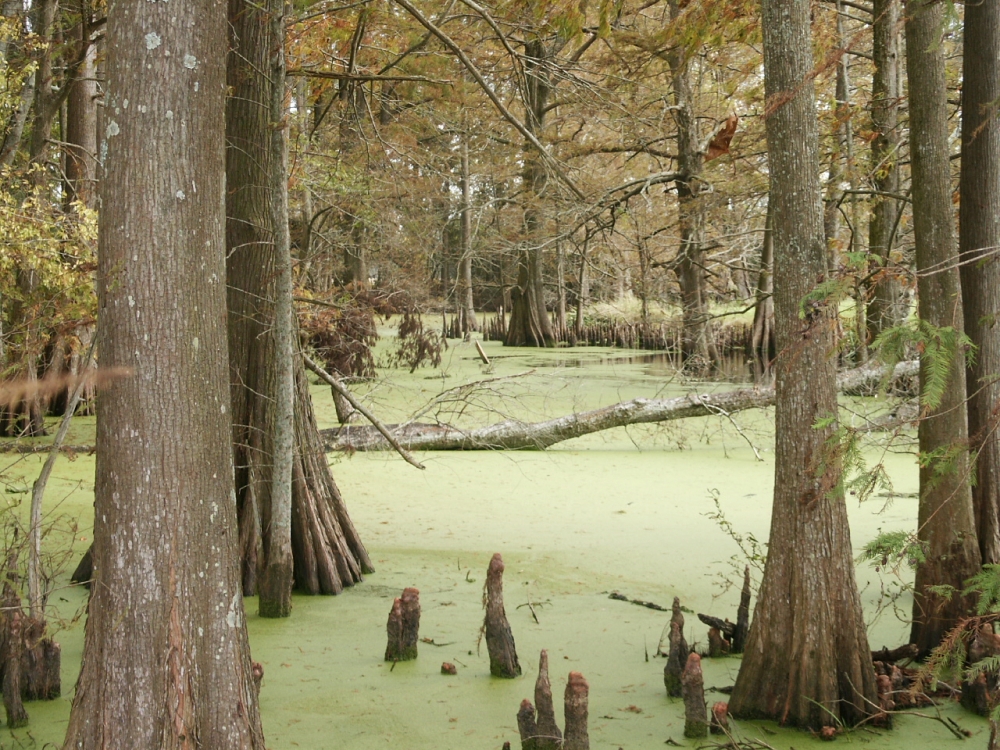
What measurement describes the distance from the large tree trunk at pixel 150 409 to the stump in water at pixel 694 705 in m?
1.58

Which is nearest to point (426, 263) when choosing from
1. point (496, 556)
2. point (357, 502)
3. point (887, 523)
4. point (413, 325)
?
point (413, 325)

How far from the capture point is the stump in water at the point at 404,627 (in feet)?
13.3

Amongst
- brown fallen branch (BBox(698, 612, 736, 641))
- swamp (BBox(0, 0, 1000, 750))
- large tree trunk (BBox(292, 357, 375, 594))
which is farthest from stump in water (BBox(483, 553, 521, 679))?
large tree trunk (BBox(292, 357, 375, 594))

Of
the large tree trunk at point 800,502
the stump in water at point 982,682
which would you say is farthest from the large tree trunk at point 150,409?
the stump in water at point 982,682

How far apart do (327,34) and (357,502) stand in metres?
3.39

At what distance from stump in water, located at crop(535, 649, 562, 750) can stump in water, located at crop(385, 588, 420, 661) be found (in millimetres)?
1080

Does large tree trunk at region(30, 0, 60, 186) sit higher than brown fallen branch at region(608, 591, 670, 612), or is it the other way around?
large tree trunk at region(30, 0, 60, 186)

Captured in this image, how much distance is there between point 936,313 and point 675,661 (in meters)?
1.80

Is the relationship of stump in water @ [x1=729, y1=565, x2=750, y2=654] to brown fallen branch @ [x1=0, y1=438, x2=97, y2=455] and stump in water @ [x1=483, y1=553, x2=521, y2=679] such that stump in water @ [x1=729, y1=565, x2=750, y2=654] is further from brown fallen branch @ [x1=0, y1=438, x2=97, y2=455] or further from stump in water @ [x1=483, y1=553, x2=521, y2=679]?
brown fallen branch @ [x1=0, y1=438, x2=97, y2=455]

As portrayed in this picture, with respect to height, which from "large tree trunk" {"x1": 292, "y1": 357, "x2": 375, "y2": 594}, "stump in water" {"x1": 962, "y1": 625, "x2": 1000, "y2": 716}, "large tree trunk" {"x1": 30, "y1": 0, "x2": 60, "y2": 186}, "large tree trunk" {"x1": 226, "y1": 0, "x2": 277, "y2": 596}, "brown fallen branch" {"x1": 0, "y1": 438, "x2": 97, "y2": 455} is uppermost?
"large tree trunk" {"x1": 30, "y1": 0, "x2": 60, "y2": 186}

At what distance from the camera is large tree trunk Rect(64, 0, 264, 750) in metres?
2.51

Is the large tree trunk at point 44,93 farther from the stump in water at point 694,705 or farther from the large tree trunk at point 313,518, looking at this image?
the stump in water at point 694,705

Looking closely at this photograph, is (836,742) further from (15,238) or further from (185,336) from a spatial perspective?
(15,238)

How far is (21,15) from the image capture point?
8.91m
